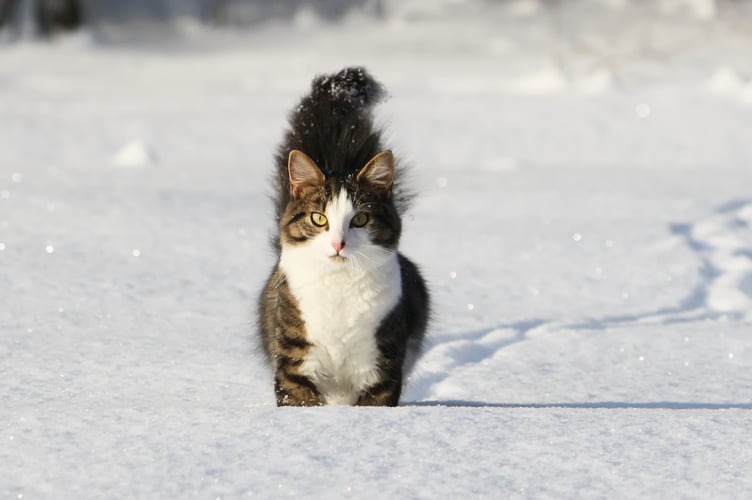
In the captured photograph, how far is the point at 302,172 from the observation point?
339cm

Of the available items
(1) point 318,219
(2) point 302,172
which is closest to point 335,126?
(2) point 302,172

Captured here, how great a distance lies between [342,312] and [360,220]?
0.27 m

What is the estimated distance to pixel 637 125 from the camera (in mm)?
9375

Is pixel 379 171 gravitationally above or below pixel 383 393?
above

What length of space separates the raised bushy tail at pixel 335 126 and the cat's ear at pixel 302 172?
42cm

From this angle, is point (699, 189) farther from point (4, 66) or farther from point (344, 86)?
point (4, 66)

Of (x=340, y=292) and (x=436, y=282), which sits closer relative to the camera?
(x=340, y=292)

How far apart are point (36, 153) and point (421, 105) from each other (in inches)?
134

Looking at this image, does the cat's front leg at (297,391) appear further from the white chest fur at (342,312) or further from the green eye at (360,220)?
the green eye at (360,220)

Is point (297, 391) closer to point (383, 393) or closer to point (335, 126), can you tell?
point (383, 393)

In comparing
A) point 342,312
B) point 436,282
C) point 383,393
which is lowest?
point 436,282

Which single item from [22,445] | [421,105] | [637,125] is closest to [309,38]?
[421,105]

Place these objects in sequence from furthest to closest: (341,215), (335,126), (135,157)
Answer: (135,157), (335,126), (341,215)

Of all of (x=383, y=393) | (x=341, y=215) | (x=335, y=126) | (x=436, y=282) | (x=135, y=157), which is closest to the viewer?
(x=341, y=215)
